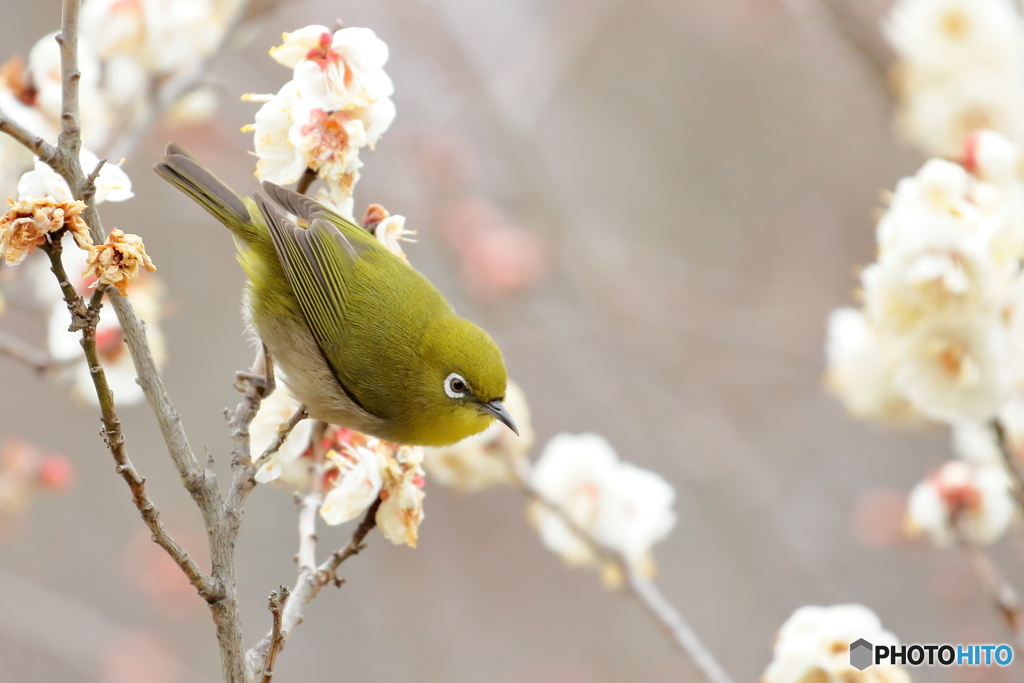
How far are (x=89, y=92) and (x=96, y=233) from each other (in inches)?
61.3

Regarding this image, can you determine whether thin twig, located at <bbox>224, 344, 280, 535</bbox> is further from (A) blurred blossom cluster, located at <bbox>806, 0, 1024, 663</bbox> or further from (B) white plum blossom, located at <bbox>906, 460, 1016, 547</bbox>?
(B) white plum blossom, located at <bbox>906, 460, 1016, 547</bbox>

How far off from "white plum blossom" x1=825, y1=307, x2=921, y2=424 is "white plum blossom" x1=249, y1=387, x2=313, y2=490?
1672mm

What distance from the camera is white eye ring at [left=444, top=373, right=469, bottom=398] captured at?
2.98 meters

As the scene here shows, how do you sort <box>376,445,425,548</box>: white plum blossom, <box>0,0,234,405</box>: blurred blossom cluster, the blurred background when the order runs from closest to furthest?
<box>376,445,425,548</box>: white plum blossom
<box>0,0,234,405</box>: blurred blossom cluster
the blurred background

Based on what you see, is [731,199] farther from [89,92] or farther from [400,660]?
[89,92]

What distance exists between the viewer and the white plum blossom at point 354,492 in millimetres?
2145

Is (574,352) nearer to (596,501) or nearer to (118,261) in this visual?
(596,501)

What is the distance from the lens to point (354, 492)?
216 cm

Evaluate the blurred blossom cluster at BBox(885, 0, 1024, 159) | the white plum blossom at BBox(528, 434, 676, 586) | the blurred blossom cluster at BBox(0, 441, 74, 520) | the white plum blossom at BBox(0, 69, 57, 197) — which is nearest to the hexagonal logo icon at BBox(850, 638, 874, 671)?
the white plum blossom at BBox(528, 434, 676, 586)

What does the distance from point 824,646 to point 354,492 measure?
1.17 metres

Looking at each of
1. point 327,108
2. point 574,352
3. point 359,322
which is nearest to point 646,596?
point 359,322

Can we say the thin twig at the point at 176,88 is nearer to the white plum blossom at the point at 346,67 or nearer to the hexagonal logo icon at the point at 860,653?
the white plum blossom at the point at 346,67

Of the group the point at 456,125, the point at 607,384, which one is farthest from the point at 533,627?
the point at 456,125

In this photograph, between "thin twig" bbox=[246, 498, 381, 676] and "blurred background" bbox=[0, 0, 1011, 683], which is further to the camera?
"blurred background" bbox=[0, 0, 1011, 683]
